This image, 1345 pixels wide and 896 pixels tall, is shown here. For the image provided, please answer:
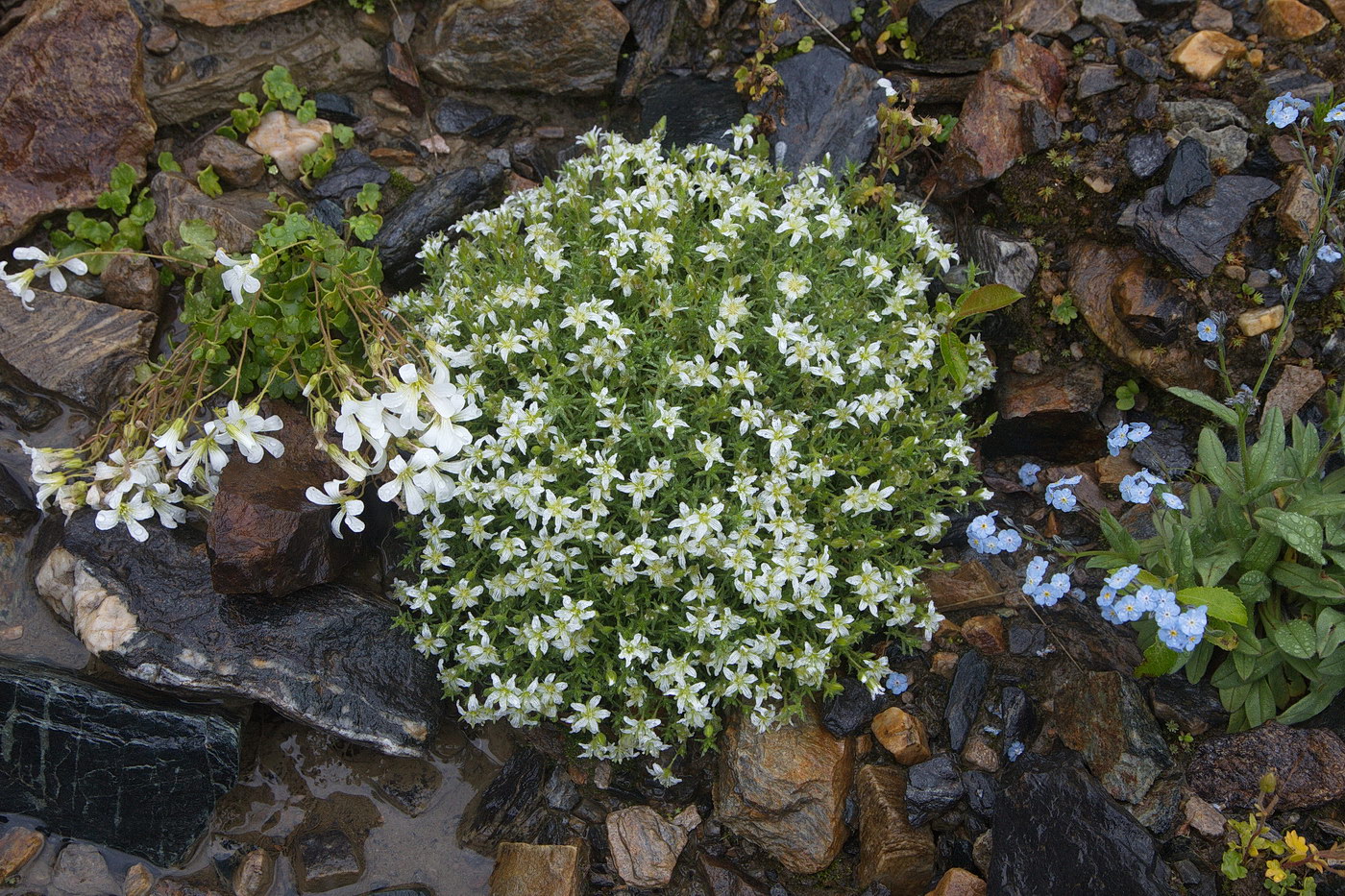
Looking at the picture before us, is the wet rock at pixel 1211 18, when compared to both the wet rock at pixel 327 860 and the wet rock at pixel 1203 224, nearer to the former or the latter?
the wet rock at pixel 1203 224

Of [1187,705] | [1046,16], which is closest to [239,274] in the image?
[1187,705]

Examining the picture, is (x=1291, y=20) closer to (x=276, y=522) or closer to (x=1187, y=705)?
(x=1187, y=705)

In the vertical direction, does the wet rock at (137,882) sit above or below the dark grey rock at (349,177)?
below

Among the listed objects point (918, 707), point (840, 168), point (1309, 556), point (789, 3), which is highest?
point (789, 3)

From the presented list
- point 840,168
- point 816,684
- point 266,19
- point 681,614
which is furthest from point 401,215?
point 816,684

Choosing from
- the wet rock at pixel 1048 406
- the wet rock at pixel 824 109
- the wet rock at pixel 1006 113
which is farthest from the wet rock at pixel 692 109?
the wet rock at pixel 1048 406

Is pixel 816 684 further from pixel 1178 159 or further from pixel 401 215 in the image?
pixel 401 215
